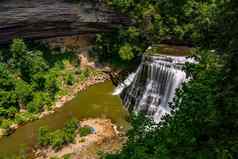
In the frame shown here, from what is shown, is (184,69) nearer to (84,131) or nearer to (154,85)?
(84,131)

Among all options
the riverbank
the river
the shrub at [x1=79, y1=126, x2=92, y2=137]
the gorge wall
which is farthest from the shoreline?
the gorge wall

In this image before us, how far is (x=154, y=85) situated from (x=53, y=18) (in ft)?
25.7

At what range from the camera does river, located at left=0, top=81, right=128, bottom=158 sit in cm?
1897

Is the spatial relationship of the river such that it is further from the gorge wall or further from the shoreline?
the gorge wall

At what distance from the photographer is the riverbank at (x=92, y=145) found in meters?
17.6

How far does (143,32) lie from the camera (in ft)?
77.2

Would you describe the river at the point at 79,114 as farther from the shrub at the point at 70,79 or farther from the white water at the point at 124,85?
the shrub at the point at 70,79

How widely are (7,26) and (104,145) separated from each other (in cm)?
999

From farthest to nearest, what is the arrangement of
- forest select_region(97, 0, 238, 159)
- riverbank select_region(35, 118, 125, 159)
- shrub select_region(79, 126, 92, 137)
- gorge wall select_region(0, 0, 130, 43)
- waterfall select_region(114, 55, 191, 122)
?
gorge wall select_region(0, 0, 130, 43) < waterfall select_region(114, 55, 191, 122) < shrub select_region(79, 126, 92, 137) < riverbank select_region(35, 118, 125, 159) < forest select_region(97, 0, 238, 159)

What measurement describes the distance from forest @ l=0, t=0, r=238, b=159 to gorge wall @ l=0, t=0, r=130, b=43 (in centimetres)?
81

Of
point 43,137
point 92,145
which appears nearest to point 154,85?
point 92,145

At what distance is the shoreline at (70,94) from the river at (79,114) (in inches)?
8.6

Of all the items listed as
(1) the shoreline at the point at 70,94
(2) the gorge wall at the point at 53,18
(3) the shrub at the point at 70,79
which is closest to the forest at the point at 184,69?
(3) the shrub at the point at 70,79

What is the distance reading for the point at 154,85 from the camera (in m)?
21.2
